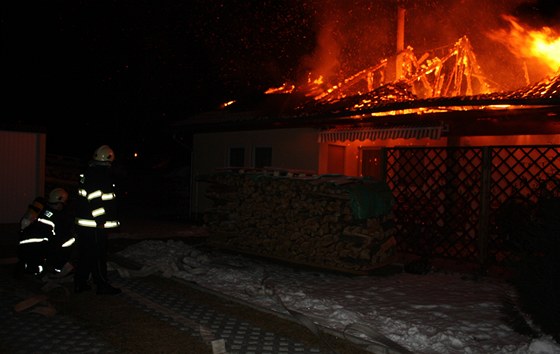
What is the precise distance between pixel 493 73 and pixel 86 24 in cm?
1723

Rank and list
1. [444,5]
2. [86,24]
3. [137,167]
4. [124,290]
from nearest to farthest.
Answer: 1. [124,290]
2. [444,5]
3. [86,24]
4. [137,167]

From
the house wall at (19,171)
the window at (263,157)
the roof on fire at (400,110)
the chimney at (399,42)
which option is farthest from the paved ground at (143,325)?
the chimney at (399,42)

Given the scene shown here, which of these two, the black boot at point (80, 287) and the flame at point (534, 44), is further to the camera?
the flame at point (534, 44)

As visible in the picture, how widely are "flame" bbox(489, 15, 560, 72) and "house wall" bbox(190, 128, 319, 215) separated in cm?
585

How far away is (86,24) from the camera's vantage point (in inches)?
862

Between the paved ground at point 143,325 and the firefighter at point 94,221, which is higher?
the firefighter at point 94,221

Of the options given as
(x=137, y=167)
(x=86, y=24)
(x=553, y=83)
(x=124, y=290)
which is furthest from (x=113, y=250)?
(x=137, y=167)

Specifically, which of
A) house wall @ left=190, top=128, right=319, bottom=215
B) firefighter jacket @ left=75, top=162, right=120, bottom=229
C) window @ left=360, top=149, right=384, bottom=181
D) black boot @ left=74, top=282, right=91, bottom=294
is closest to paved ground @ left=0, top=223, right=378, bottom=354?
black boot @ left=74, top=282, right=91, bottom=294

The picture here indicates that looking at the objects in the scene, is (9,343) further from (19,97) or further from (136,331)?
(19,97)

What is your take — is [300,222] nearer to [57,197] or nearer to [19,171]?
[57,197]

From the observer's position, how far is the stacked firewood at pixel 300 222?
312 inches

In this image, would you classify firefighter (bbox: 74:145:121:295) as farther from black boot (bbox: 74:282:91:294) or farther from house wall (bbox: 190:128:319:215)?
house wall (bbox: 190:128:319:215)

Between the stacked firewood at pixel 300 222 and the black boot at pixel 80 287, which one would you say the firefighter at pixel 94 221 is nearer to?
the black boot at pixel 80 287

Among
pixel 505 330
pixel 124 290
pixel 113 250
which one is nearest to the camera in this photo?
pixel 505 330
